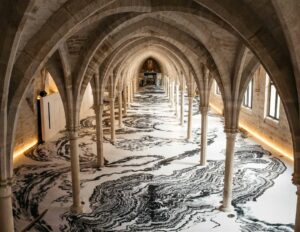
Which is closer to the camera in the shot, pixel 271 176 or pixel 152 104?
pixel 271 176

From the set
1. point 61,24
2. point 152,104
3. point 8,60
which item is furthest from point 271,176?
point 152,104

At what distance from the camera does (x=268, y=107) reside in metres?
15.5

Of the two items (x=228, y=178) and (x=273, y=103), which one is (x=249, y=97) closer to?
(x=273, y=103)

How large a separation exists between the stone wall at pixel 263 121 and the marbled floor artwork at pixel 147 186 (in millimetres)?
841

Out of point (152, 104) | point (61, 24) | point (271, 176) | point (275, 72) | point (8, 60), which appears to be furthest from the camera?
point (152, 104)

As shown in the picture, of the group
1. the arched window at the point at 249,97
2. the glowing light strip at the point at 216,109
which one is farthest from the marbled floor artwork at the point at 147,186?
the glowing light strip at the point at 216,109

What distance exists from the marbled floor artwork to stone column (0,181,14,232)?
8.47ft

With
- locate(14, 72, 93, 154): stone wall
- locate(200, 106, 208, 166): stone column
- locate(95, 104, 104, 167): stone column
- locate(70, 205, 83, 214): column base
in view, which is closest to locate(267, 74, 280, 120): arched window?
locate(200, 106, 208, 166): stone column

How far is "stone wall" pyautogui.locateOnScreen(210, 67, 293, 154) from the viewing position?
44.5ft

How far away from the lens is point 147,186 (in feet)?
33.7

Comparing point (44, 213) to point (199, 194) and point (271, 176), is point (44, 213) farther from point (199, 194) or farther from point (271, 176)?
point (271, 176)

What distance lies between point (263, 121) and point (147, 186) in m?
8.10

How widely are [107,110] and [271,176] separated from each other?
1542 cm

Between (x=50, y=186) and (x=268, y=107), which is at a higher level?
(x=268, y=107)
